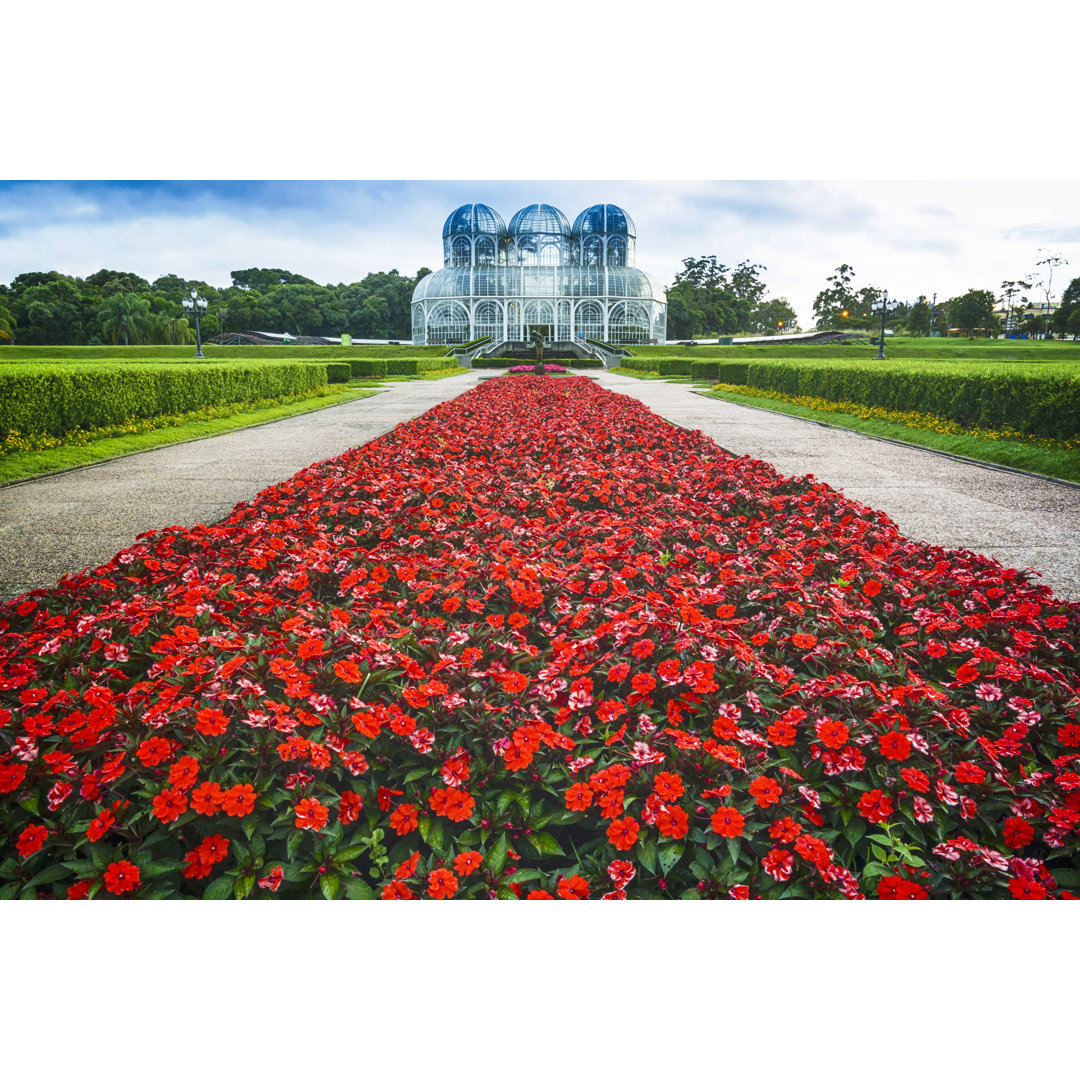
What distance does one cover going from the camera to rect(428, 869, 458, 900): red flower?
1.45m

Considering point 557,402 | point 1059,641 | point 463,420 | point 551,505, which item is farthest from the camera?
point 557,402

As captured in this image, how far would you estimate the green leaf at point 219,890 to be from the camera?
150 centimetres

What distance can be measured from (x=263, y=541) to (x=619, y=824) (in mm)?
2493

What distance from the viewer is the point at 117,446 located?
9133mm

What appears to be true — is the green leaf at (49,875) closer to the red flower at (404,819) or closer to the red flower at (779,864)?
the red flower at (404,819)

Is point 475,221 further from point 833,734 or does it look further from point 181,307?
point 833,734

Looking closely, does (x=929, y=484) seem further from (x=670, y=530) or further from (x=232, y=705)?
(x=232, y=705)

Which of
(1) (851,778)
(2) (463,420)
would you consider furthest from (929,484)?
(1) (851,778)

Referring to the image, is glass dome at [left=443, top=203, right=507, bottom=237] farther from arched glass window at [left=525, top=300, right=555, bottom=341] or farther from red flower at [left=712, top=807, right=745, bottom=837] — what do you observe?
red flower at [left=712, top=807, right=745, bottom=837]

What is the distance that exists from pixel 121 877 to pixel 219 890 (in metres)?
0.19

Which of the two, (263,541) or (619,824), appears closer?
(619,824)

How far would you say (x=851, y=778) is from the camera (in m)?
1.80

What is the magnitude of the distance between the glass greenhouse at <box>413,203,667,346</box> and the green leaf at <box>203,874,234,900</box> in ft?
162

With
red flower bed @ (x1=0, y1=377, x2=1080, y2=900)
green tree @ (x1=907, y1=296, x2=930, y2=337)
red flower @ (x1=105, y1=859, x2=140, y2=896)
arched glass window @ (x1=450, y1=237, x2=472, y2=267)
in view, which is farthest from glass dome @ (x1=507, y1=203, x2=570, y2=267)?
red flower @ (x1=105, y1=859, x2=140, y2=896)
